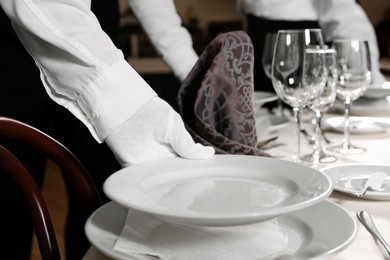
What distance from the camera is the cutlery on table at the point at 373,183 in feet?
2.47

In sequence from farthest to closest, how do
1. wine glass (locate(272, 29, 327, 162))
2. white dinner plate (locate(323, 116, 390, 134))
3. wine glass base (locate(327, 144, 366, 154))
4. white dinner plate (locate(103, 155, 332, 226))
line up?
1. white dinner plate (locate(323, 116, 390, 134))
2. wine glass base (locate(327, 144, 366, 154))
3. wine glass (locate(272, 29, 327, 162))
4. white dinner plate (locate(103, 155, 332, 226))

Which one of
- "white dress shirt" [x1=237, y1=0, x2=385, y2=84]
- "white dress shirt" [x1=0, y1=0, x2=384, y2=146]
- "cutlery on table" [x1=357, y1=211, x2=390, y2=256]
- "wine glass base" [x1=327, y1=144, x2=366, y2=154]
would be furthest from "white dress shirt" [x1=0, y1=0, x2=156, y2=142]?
"white dress shirt" [x1=237, y1=0, x2=385, y2=84]

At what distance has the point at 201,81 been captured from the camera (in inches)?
35.3

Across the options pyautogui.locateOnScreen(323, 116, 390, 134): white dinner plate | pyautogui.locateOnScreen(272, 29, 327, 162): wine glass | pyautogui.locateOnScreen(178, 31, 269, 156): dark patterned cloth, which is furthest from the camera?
pyautogui.locateOnScreen(323, 116, 390, 134): white dinner plate

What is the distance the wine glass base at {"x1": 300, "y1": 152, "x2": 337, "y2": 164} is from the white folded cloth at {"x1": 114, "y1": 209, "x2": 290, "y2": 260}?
388 millimetres

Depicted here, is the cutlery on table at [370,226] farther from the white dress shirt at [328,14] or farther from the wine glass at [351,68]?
the white dress shirt at [328,14]

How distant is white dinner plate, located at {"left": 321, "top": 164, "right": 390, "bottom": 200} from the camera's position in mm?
762

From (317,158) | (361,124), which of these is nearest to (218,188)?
(317,158)

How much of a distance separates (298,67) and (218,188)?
1.26 ft

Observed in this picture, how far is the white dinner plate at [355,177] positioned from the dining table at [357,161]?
12 mm

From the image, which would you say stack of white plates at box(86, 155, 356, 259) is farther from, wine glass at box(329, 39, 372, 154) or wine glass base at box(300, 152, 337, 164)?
wine glass at box(329, 39, 372, 154)

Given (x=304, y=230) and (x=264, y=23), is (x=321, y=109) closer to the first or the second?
(x=304, y=230)

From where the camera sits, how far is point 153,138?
0.73 metres

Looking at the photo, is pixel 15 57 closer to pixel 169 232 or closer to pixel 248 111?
pixel 248 111
